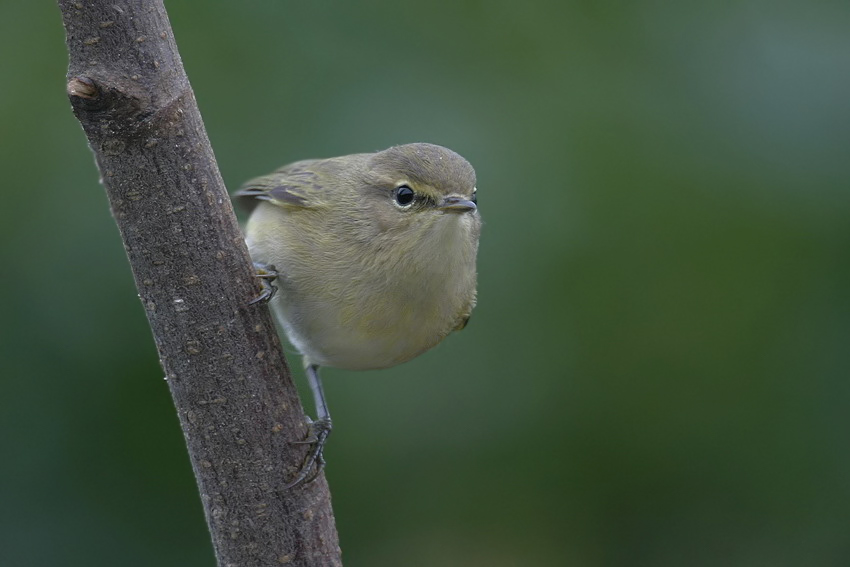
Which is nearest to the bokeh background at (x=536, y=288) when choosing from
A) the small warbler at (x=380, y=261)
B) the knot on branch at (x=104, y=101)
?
the small warbler at (x=380, y=261)

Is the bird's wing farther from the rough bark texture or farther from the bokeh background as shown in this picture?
the rough bark texture

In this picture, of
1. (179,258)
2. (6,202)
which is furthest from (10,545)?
(179,258)

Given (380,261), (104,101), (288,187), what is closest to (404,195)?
(380,261)

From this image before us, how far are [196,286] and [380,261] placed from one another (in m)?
0.77

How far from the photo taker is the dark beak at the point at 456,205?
8.61 ft

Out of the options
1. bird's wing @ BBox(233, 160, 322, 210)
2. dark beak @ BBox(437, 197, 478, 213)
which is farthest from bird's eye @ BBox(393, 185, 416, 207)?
bird's wing @ BBox(233, 160, 322, 210)

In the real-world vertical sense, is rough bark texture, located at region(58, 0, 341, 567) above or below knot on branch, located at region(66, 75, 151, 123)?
below

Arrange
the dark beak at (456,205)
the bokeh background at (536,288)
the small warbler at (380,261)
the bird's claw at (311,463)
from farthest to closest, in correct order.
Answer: the bokeh background at (536,288), the small warbler at (380,261), the dark beak at (456,205), the bird's claw at (311,463)

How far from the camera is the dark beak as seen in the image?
2623 mm

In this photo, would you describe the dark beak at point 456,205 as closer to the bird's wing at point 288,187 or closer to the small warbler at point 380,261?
the small warbler at point 380,261

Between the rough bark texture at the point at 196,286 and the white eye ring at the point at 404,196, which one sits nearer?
the rough bark texture at the point at 196,286

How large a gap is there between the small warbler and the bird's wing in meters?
0.06

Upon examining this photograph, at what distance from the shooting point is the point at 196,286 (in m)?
2.07

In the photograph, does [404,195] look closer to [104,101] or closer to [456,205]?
[456,205]
